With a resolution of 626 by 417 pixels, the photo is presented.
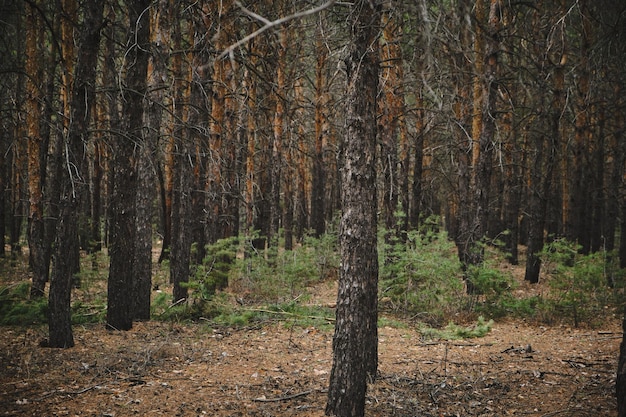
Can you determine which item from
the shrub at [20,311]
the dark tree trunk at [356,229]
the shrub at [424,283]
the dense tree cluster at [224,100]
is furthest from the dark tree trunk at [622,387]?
the shrub at [20,311]

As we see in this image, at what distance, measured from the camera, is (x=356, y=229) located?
15.0ft

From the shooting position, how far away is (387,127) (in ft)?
36.8

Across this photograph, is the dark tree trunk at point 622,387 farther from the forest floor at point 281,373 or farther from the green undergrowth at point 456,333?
the green undergrowth at point 456,333

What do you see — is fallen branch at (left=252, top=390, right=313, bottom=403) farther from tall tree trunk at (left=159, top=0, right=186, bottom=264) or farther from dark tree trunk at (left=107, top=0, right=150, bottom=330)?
tall tree trunk at (left=159, top=0, right=186, bottom=264)

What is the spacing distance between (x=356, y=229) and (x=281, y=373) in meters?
3.23

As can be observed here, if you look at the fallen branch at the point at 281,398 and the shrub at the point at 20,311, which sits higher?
the shrub at the point at 20,311

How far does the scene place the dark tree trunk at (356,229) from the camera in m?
4.58

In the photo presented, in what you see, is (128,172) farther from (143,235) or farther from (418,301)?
(418,301)

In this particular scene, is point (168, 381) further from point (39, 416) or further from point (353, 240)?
point (353, 240)

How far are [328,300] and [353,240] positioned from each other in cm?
784

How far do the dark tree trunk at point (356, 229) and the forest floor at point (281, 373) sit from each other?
680 millimetres

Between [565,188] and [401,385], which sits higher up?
[565,188]

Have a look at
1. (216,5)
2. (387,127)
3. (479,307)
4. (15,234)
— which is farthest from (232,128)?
(15,234)

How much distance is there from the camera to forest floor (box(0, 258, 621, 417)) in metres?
5.28
